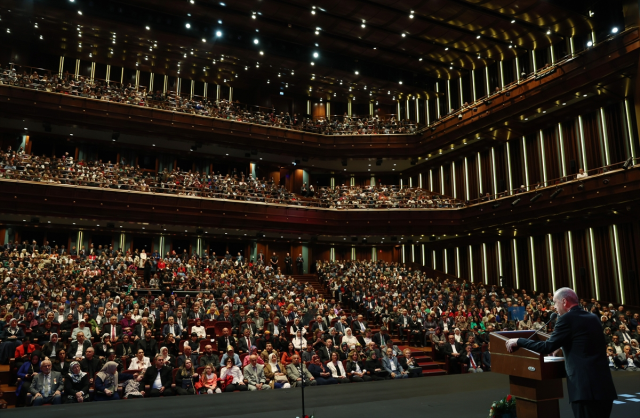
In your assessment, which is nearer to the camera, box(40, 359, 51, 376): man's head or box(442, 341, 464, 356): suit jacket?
box(40, 359, 51, 376): man's head

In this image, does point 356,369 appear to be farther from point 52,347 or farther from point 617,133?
point 617,133

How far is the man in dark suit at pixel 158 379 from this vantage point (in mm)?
6473

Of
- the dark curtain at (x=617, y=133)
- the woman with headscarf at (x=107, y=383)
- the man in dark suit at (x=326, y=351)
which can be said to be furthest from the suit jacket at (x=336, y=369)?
the dark curtain at (x=617, y=133)

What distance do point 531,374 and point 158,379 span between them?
538 centimetres

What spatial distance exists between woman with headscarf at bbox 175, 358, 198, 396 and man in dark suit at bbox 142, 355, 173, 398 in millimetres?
109

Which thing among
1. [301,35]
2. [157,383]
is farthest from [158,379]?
[301,35]

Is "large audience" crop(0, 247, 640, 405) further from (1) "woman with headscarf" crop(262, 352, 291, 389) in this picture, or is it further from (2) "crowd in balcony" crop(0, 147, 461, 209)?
(2) "crowd in balcony" crop(0, 147, 461, 209)

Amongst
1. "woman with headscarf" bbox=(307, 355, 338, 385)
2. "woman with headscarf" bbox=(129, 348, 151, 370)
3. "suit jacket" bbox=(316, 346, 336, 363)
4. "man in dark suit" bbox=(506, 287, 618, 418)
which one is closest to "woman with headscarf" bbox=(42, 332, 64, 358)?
"woman with headscarf" bbox=(129, 348, 151, 370)

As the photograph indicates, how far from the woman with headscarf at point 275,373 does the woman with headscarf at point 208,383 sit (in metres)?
0.84

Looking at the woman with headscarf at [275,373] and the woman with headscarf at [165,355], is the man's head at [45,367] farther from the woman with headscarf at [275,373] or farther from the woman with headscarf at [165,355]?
the woman with headscarf at [275,373]

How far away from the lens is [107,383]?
245 inches

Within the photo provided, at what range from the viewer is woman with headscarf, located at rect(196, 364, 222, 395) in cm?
673

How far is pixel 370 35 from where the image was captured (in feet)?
57.3

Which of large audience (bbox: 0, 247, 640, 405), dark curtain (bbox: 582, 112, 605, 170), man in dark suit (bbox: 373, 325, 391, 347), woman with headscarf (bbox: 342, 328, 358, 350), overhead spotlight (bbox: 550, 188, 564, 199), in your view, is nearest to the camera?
large audience (bbox: 0, 247, 640, 405)
